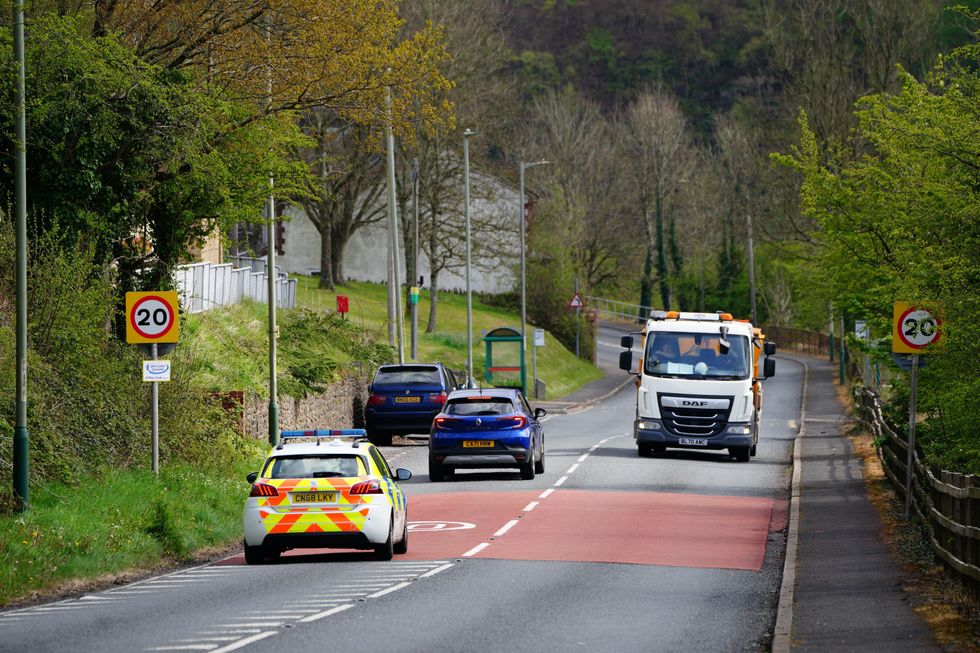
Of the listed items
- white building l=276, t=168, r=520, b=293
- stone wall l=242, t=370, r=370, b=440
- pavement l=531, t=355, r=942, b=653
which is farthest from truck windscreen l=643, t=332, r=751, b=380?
white building l=276, t=168, r=520, b=293

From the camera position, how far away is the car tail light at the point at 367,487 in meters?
18.2

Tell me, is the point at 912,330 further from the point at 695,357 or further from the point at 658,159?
the point at 658,159

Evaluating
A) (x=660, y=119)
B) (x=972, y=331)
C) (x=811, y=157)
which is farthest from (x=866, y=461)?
(x=660, y=119)

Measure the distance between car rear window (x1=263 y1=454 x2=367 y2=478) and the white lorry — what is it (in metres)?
16.5

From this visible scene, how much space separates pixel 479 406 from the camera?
29.8 meters

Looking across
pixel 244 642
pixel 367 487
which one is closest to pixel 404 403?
pixel 367 487

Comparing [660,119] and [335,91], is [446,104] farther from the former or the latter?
[660,119]

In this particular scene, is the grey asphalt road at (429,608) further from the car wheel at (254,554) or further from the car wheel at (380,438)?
the car wheel at (380,438)

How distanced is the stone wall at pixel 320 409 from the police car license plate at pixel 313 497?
12.4 metres

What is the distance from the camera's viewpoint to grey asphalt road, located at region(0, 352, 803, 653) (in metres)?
12.4

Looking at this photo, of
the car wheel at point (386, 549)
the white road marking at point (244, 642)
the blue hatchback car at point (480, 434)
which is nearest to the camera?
the white road marking at point (244, 642)

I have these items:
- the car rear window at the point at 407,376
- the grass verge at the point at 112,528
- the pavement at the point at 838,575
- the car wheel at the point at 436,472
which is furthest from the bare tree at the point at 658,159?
the grass verge at the point at 112,528

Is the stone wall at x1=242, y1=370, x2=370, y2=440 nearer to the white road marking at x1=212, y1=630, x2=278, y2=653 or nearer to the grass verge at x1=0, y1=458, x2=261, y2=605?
the grass verge at x1=0, y1=458, x2=261, y2=605

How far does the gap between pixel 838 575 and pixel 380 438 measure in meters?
23.8
